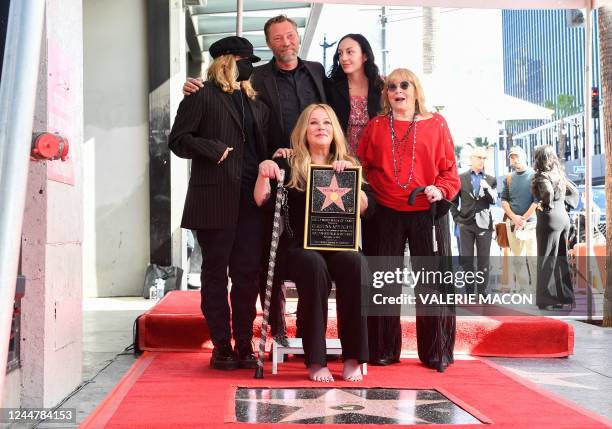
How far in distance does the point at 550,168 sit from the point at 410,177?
4.91 metres

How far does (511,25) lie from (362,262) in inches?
334

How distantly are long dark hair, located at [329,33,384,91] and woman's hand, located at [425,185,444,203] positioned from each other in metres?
0.71

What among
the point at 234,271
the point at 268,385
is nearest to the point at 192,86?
the point at 234,271

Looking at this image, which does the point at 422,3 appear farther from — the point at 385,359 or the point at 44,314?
the point at 44,314

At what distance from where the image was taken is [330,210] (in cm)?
466

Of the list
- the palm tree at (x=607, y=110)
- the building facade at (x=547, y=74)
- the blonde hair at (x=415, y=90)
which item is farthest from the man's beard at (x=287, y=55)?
the building facade at (x=547, y=74)

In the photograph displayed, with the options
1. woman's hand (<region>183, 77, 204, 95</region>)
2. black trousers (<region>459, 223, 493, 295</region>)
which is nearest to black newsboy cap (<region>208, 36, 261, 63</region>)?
woman's hand (<region>183, 77, 204, 95</region>)

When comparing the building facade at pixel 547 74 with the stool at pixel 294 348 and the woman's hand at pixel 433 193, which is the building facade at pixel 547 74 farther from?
the stool at pixel 294 348

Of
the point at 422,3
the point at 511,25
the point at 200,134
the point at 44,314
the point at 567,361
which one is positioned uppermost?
the point at 511,25

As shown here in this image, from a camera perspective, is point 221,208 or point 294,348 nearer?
point 221,208

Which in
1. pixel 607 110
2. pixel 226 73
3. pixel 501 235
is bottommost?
pixel 501 235

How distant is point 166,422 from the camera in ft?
11.1

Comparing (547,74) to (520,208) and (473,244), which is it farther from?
(473,244)

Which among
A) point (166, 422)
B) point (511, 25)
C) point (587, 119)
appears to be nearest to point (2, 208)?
point (166, 422)
